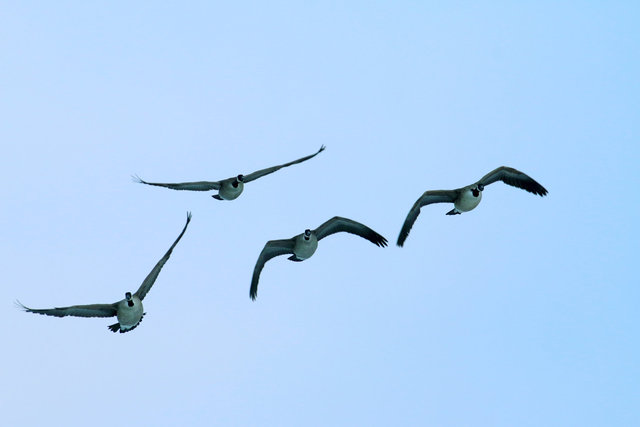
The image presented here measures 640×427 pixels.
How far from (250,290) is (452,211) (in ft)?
25.6

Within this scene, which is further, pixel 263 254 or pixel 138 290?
pixel 263 254

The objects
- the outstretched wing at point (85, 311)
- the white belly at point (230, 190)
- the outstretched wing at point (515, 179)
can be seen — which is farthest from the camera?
the white belly at point (230, 190)

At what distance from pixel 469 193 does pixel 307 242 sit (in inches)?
230

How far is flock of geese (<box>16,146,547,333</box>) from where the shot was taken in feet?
91.8

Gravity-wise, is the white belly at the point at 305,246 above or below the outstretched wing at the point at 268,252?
below

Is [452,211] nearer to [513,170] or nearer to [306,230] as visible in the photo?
[513,170]

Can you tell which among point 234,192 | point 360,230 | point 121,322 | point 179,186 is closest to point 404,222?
A: point 360,230

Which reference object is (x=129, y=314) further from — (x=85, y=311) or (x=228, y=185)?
(x=228, y=185)

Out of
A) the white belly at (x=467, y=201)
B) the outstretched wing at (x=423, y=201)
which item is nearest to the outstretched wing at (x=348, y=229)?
the outstretched wing at (x=423, y=201)

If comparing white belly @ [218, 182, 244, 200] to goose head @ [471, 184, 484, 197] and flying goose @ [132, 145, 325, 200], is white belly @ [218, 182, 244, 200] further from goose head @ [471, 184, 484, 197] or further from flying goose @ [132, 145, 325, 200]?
goose head @ [471, 184, 484, 197]

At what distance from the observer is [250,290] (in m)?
32.1

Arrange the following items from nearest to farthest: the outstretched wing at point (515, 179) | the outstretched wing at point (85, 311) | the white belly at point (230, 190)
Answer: the outstretched wing at point (85, 311), the outstretched wing at point (515, 179), the white belly at point (230, 190)

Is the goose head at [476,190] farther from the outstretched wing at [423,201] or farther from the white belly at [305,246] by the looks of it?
the white belly at [305,246]

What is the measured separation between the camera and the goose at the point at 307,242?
2953 centimetres
